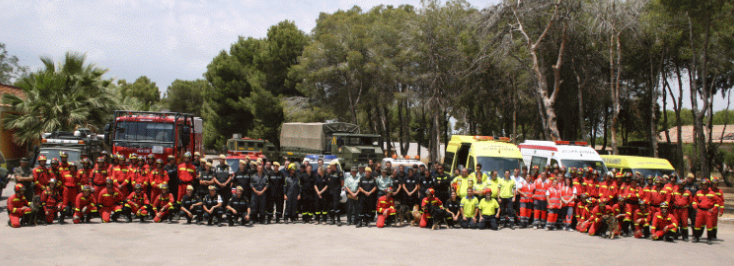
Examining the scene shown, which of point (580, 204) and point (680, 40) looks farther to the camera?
point (680, 40)

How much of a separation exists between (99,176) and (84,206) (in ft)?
3.02

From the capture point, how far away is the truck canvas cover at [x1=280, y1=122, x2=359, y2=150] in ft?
102

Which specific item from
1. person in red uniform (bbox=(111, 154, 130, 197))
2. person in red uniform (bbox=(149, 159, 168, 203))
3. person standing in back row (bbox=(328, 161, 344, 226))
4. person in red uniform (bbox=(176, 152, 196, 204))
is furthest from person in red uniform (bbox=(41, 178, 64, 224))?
person standing in back row (bbox=(328, 161, 344, 226))

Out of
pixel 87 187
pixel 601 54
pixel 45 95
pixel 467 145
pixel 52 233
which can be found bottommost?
pixel 52 233

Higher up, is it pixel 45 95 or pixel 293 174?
pixel 45 95

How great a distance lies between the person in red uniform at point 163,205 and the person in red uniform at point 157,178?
18 cm

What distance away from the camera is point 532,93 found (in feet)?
124

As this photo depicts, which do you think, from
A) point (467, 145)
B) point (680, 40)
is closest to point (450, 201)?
point (467, 145)

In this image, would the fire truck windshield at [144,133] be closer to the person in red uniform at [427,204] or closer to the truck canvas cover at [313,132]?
the person in red uniform at [427,204]

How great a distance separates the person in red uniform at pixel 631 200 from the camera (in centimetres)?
1303

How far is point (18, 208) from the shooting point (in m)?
12.2

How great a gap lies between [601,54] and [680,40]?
4076 mm

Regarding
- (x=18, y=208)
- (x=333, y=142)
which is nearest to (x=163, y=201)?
(x=18, y=208)

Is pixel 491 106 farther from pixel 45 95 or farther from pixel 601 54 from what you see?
pixel 45 95
